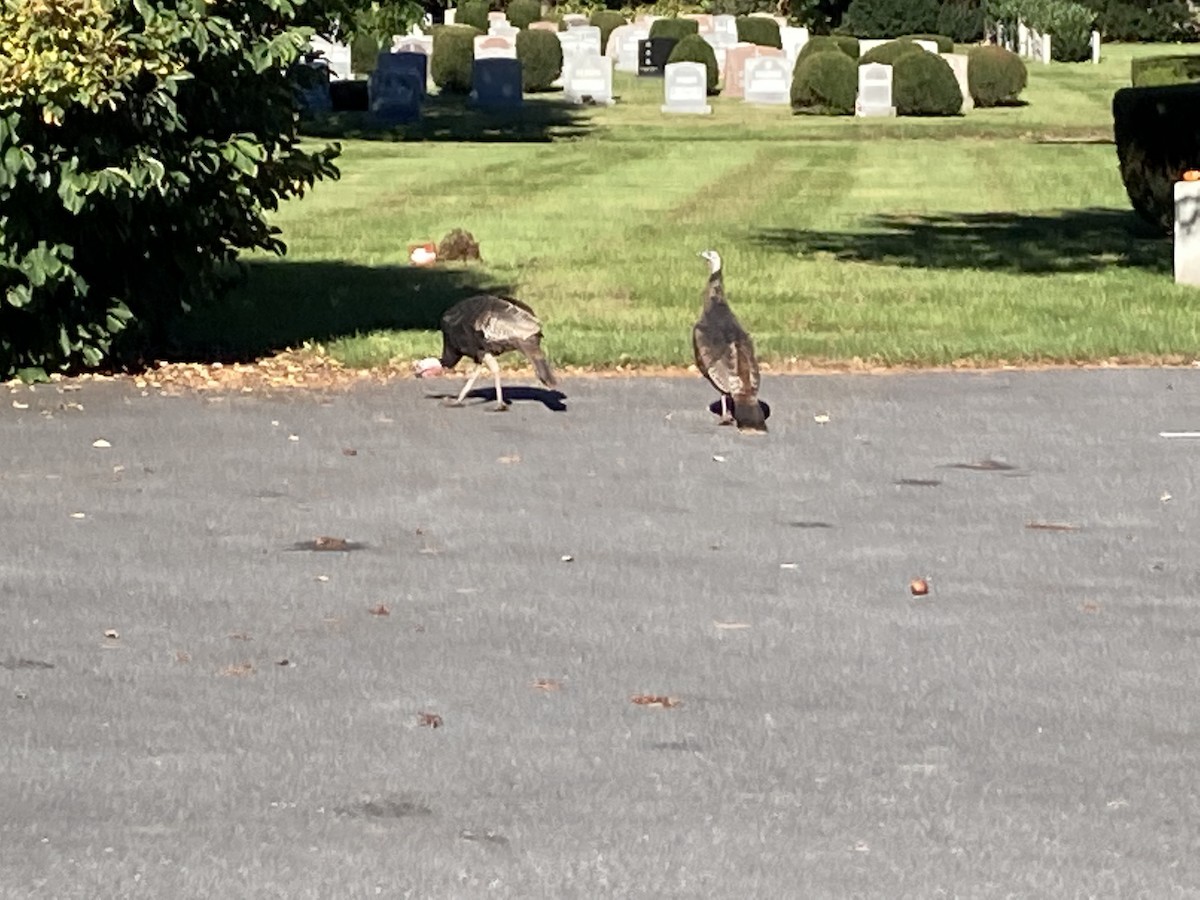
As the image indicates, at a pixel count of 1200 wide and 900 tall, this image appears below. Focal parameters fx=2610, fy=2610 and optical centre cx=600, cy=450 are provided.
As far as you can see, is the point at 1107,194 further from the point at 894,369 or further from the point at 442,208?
the point at 894,369

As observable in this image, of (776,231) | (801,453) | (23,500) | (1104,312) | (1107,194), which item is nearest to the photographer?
(23,500)

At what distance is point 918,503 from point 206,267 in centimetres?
571

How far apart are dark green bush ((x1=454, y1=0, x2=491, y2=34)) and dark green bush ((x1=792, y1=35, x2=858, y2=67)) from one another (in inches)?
773

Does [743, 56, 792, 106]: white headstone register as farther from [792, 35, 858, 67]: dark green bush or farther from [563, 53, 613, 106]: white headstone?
[563, 53, 613, 106]: white headstone

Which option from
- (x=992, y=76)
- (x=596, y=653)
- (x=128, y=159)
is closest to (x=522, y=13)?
(x=992, y=76)

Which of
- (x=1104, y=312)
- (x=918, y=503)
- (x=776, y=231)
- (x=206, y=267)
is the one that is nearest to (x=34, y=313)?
(x=206, y=267)

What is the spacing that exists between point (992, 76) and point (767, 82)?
480 centimetres

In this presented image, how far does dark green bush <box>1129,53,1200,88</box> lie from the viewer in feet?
122

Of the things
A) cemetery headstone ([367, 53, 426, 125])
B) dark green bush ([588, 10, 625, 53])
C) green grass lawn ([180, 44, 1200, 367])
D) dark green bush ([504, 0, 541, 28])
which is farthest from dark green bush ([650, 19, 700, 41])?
green grass lawn ([180, 44, 1200, 367])

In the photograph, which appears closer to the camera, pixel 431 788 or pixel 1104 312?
pixel 431 788

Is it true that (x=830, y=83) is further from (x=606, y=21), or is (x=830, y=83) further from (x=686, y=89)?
(x=606, y=21)

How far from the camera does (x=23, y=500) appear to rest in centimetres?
1129

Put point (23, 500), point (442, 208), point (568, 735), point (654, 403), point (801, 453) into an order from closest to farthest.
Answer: point (568, 735), point (23, 500), point (801, 453), point (654, 403), point (442, 208)

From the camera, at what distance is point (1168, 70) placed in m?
38.8
